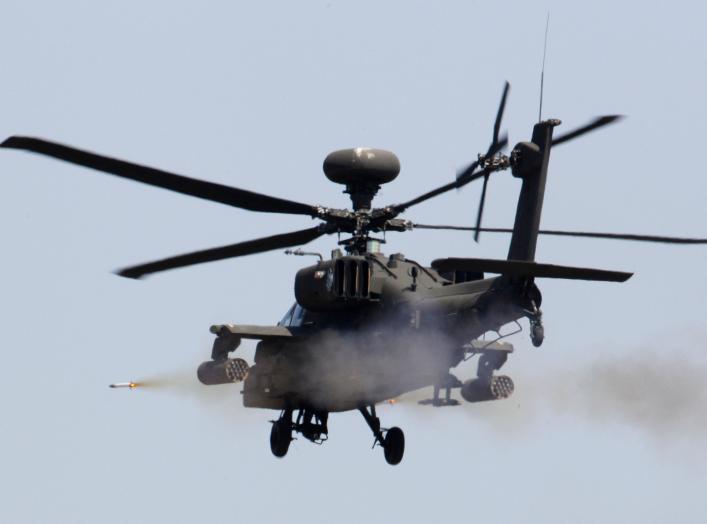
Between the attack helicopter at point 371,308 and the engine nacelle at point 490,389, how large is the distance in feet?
0.07

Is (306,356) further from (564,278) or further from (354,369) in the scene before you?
(564,278)

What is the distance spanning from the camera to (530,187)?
80.8ft


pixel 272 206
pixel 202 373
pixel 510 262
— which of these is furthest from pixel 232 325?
pixel 510 262

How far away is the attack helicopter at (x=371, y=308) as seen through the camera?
952 inches

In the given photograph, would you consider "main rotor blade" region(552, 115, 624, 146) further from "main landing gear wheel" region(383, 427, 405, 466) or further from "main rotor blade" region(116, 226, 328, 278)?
"main landing gear wheel" region(383, 427, 405, 466)

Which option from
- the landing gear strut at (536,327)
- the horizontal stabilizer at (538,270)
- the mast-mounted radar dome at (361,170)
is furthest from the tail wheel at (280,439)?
the horizontal stabilizer at (538,270)

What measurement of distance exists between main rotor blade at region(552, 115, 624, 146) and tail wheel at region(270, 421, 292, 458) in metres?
8.62

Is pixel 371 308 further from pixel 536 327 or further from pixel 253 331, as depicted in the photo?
pixel 536 327

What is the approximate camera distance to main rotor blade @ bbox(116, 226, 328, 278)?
25.1m

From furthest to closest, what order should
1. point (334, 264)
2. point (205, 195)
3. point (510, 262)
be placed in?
point (334, 264) → point (205, 195) → point (510, 262)

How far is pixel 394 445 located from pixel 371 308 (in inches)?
142

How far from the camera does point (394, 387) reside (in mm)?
26969

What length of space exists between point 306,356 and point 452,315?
4025 mm

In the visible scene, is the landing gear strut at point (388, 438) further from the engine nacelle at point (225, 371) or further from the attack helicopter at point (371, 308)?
the engine nacelle at point (225, 371)
